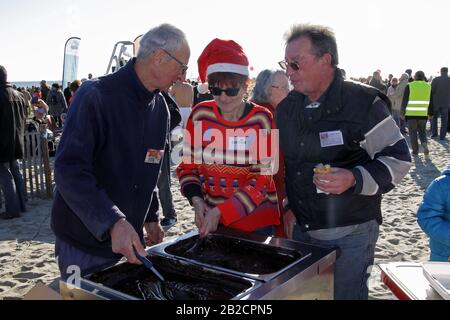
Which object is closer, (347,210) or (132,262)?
(132,262)

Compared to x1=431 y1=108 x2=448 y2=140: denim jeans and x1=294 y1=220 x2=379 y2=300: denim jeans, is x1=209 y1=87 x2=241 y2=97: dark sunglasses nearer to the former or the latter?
x1=294 y1=220 x2=379 y2=300: denim jeans

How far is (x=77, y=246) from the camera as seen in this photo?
5.74 feet

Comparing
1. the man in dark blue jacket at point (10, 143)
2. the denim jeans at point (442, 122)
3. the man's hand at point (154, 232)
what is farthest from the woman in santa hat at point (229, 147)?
the denim jeans at point (442, 122)

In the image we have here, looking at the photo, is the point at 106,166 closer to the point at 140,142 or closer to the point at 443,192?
the point at 140,142

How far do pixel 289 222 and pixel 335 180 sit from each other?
485mm

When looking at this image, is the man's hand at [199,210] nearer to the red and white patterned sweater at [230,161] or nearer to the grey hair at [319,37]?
the red and white patterned sweater at [230,161]

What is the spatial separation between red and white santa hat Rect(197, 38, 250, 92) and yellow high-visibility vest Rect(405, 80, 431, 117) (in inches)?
303

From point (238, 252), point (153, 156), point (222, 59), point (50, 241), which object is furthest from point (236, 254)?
point (50, 241)

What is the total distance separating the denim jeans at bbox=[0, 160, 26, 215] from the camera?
5.33 m

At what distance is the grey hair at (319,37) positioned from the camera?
180cm

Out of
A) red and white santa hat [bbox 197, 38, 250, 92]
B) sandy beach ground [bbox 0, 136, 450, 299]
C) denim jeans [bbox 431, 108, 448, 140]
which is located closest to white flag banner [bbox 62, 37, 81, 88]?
sandy beach ground [bbox 0, 136, 450, 299]

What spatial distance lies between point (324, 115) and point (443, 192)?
87 cm

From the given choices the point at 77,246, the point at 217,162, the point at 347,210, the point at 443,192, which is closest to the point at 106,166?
the point at 77,246
